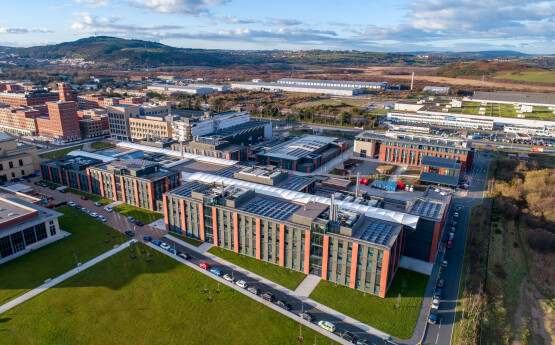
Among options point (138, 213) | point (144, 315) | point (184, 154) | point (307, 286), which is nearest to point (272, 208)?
point (307, 286)

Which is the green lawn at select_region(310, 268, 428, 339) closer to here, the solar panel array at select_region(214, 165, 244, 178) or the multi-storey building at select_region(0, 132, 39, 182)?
the solar panel array at select_region(214, 165, 244, 178)

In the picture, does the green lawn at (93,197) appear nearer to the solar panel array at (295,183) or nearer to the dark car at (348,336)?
the solar panel array at (295,183)

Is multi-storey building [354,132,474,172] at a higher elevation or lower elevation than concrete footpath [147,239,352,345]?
higher

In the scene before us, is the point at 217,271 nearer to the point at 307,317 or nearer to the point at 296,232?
the point at 296,232

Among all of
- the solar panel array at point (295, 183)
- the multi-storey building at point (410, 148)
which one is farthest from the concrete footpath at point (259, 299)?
the multi-storey building at point (410, 148)

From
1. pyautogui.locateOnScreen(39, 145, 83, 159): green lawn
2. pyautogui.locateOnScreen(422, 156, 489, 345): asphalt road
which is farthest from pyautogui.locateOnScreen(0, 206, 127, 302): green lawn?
pyautogui.locateOnScreen(39, 145, 83, 159): green lawn

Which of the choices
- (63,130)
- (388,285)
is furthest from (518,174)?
(63,130)
